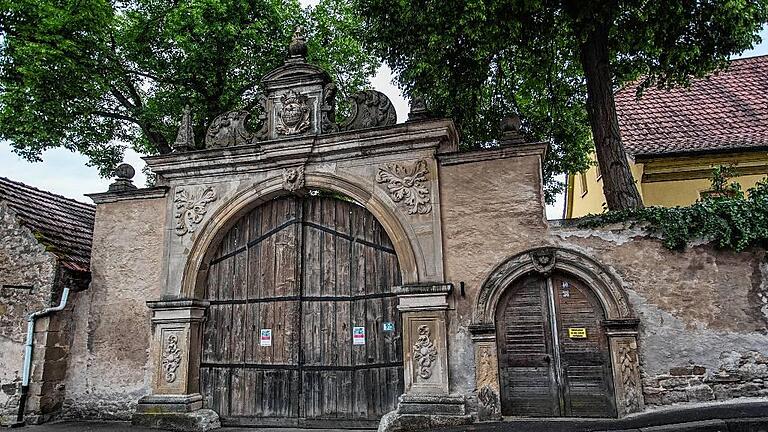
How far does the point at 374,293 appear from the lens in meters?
7.28

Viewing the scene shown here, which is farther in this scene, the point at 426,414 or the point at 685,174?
the point at 685,174

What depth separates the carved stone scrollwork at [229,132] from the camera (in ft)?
26.5

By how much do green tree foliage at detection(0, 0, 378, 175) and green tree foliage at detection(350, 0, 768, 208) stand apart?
13.3ft

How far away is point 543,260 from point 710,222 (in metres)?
1.90

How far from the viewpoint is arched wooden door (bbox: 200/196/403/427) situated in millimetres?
7102

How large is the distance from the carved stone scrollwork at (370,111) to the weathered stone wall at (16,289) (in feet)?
16.1

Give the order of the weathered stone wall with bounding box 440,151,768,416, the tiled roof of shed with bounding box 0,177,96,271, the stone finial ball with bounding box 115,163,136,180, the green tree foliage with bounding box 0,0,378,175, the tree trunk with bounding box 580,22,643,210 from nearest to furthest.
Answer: the weathered stone wall with bounding box 440,151,768,416, the tree trunk with bounding box 580,22,643,210, the tiled roof of shed with bounding box 0,177,96,271, the stone finial ball with bounding box 115,163,136,180, the green tree foliage with bounding box 0,0,378,175

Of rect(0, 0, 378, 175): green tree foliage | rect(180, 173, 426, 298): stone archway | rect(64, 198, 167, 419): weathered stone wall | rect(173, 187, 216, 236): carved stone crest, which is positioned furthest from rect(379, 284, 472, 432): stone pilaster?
rect(0, 0, 378, 175): green tree foliage

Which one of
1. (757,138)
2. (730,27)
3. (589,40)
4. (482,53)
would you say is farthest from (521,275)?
(757,138)

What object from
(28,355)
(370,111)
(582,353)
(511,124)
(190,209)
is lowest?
(582,353)

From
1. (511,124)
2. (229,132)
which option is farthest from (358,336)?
(229,132)

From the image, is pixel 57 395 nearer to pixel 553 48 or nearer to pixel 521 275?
pixel 521 275

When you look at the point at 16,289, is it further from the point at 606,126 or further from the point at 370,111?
the point at 606,126

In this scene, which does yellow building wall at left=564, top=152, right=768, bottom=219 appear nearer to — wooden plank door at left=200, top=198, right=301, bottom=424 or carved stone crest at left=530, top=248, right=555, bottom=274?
carved stone crest at left=530, top=248, right=555, bottom=274
